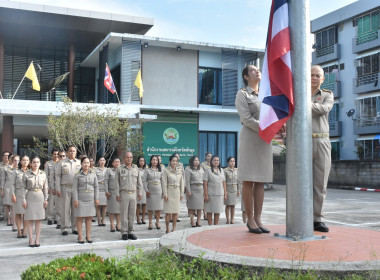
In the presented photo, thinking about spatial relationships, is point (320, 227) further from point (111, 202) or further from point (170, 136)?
point (170, 136)

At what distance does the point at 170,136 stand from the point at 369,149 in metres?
14.1

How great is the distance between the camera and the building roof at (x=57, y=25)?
2219cm

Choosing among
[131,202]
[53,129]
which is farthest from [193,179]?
[53,129]

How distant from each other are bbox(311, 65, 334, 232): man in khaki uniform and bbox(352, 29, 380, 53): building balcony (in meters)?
25.0

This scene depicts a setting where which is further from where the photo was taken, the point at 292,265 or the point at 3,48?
the point at 3,48

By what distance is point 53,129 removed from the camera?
13.7 meters

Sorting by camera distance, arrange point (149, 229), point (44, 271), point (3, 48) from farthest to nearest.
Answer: point (3, 48)
point (149, 229)
point (44, 271)

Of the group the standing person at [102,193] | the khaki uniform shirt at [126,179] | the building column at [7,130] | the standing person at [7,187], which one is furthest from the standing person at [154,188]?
the building column at [7,130]

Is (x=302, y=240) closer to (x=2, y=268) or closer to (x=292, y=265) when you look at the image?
(x=292, y=265)

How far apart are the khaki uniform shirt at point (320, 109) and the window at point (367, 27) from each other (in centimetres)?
2537

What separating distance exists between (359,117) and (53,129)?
21.7m

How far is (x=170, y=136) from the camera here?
70.3 ft

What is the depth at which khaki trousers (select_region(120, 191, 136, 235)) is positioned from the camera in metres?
8.74

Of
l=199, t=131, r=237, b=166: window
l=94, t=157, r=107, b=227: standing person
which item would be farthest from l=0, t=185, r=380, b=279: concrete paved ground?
l=199, t=131, r=237, b=166: window
